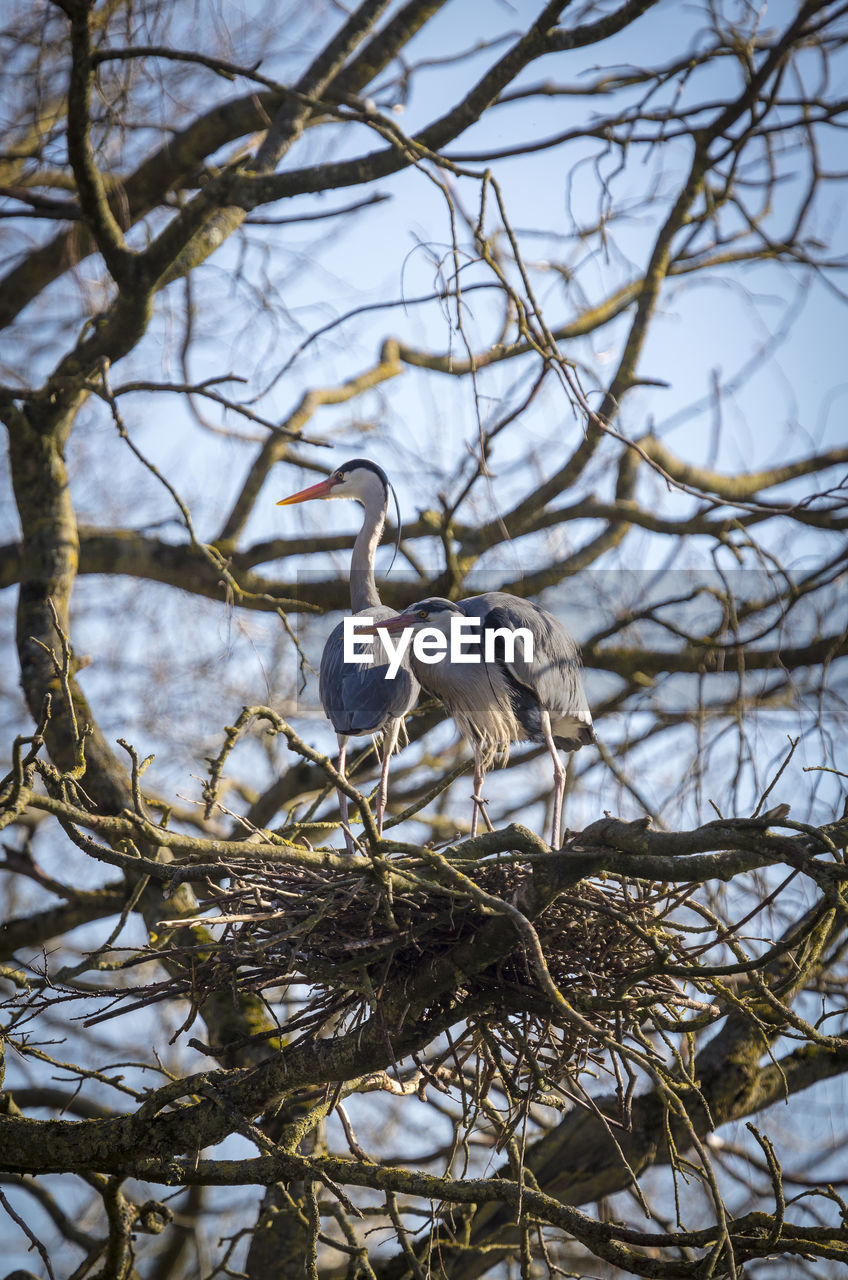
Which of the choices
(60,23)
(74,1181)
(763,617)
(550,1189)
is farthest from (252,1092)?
(74,1181)

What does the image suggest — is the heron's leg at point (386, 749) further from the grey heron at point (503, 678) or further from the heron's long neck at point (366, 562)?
the heron's long neck at point (366, 562)

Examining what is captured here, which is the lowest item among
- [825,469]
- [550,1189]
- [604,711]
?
[550,1189]

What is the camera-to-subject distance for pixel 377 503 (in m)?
4.95

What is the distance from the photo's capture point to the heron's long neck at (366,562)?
464cm

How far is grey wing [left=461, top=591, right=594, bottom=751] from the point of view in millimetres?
3971

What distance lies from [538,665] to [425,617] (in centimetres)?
42

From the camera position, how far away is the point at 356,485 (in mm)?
5000

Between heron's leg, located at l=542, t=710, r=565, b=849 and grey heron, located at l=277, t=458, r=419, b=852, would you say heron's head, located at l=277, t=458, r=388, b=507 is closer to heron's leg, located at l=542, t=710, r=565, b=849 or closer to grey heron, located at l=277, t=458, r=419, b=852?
grey heron, located at l=277, t=458, r=419, b=852

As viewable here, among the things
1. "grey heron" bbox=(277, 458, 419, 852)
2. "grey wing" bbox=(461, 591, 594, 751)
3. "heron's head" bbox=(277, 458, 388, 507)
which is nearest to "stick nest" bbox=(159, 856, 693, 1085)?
"grey heron" bbox=(277, 458, 419, 852)

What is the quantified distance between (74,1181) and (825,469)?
6.19m

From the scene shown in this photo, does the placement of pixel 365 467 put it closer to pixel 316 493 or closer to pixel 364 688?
pixel 316 493

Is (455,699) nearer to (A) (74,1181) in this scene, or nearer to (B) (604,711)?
(B) (604,711)

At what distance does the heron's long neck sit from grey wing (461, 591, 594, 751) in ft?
2.04

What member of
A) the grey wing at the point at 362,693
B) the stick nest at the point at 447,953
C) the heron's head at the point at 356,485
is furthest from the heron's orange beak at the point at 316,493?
the stick nest at the point at 447,953
